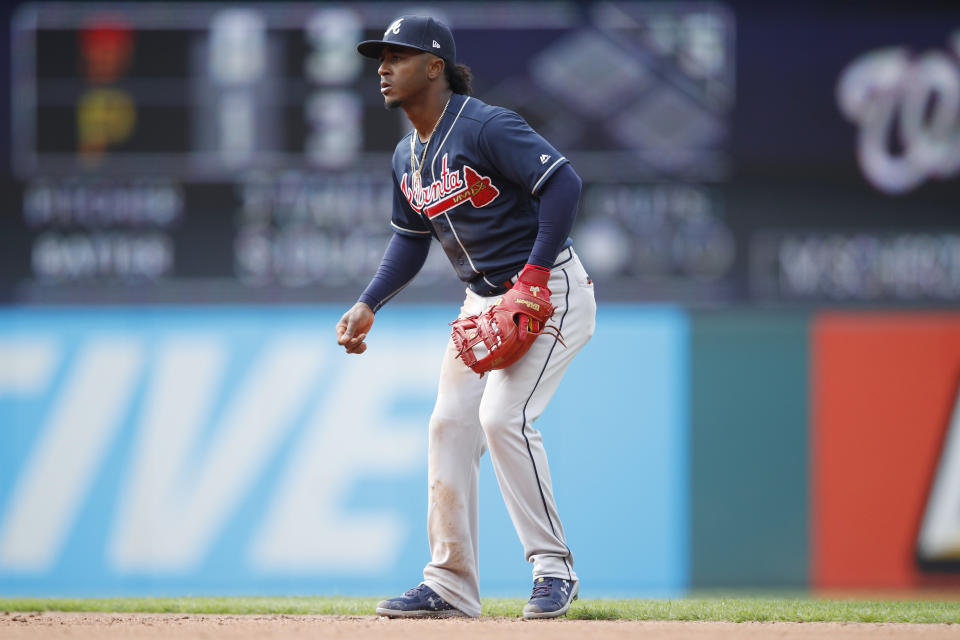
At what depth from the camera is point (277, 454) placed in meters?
6.23

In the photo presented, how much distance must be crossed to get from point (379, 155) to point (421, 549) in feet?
6.17

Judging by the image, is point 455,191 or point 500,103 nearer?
point 455,191

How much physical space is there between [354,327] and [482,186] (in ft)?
1.49

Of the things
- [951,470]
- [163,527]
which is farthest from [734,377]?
[163,527]

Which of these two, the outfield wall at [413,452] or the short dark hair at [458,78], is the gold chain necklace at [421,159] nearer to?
the short dark hair at [458,78]

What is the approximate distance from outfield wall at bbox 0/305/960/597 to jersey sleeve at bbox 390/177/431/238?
9.12 feet

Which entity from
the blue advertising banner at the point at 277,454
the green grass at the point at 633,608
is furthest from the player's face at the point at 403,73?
the blue advertising banner at the point at 277,454

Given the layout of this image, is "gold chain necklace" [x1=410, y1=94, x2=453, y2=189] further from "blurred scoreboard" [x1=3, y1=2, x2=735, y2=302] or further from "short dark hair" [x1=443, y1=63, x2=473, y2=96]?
"blurred scoreboard" [x1=3, y1=2, x2=735, y2=302]

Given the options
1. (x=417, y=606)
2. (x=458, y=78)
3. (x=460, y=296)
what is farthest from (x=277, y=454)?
(x=458, y=78)

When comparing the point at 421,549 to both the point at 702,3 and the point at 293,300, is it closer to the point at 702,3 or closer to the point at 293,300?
the point at 293,300

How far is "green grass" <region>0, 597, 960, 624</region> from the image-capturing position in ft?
10.3

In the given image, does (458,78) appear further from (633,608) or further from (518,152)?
(633,608)

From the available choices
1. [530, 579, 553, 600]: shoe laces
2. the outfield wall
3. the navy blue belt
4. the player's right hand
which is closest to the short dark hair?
the navy blue belt

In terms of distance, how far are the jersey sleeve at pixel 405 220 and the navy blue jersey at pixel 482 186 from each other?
11cm
